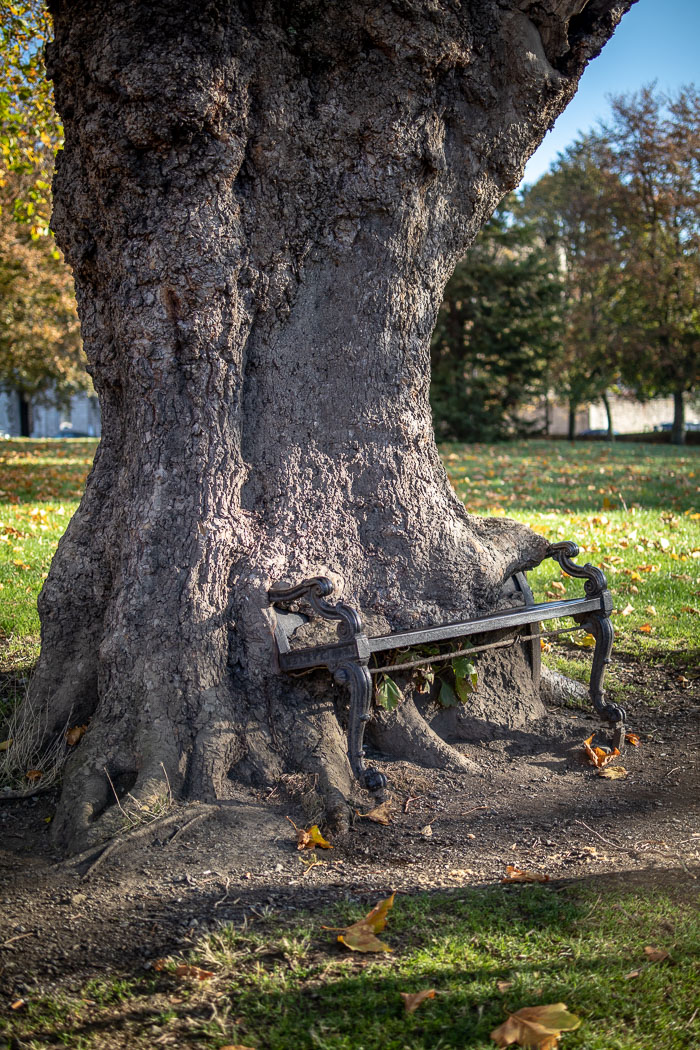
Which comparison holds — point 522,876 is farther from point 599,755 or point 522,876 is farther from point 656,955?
point 599,755

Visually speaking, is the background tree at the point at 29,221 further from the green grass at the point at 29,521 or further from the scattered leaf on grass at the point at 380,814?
the scattered leaf on grass at the point at 380,814

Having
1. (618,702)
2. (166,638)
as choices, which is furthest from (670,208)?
(166,638)

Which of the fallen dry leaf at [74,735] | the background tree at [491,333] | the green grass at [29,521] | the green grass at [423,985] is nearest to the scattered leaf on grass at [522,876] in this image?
the green grass at [423,985]

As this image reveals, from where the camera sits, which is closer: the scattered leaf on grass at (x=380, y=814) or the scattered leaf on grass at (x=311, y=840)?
the scattered leaf on grass at (x=311, y=840)

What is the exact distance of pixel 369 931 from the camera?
250cm

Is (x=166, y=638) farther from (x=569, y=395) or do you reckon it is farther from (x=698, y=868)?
(x=569, y=395)

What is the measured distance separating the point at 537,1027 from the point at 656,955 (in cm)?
51

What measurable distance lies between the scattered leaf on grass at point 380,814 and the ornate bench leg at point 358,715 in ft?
0.34

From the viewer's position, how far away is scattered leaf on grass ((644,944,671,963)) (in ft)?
7.80

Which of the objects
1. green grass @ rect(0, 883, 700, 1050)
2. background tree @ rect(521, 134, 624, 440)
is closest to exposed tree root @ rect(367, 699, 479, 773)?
green grass @ rect(0, 883, 700, 1050)

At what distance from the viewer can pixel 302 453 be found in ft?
12.7

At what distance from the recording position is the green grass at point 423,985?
83.0 inches

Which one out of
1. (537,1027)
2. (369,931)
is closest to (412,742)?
(369,931)

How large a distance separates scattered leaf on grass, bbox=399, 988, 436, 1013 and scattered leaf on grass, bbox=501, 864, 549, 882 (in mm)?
705
